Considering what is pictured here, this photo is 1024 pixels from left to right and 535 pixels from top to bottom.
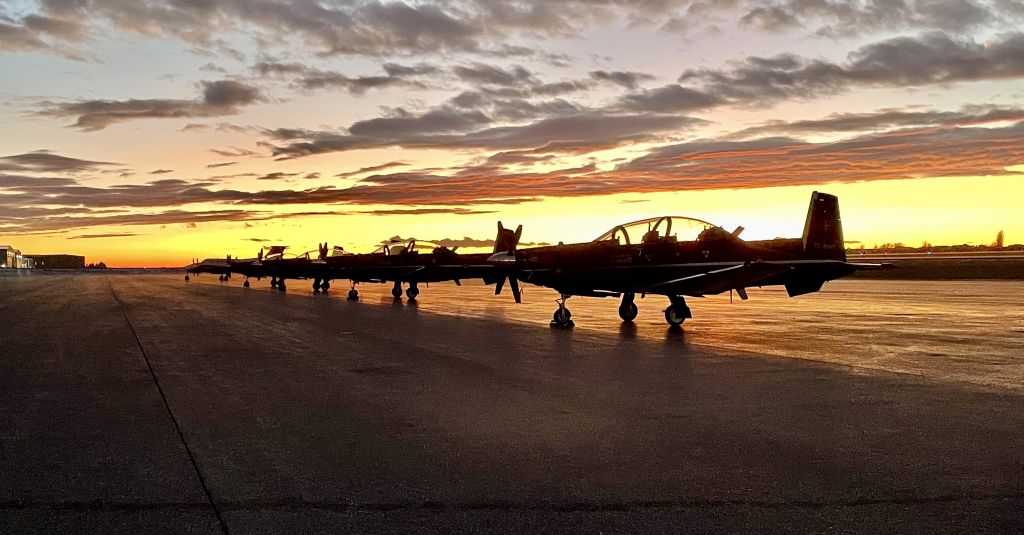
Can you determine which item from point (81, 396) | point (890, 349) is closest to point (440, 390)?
point (81, 396)

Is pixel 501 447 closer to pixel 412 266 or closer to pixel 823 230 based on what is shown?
pixel 823 230

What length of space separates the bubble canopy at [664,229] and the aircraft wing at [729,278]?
964 millimetres

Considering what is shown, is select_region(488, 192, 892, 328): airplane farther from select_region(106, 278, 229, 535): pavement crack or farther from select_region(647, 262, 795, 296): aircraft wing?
select_region(106, 278, 229, 535): pavement crack

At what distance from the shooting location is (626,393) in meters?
9.36

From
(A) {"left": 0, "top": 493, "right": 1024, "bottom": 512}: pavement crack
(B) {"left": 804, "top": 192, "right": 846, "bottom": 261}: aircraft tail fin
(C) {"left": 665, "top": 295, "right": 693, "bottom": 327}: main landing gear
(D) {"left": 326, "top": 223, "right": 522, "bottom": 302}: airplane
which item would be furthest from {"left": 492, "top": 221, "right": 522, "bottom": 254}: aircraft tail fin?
(A) {"left": 0, "top": 493, "right": 1024, "bottom": 512}: pavement crack

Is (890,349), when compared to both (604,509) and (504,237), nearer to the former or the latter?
(604,509)

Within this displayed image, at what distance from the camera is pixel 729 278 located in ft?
60.7

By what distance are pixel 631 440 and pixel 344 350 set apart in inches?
Answer: 331

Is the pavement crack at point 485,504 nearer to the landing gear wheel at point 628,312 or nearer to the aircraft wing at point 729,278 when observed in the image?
the aircraft wing at point 729,278

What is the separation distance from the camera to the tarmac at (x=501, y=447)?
15.8ft

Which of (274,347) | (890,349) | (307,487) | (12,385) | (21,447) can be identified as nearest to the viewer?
(307,487)

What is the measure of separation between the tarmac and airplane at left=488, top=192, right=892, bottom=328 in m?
5.93

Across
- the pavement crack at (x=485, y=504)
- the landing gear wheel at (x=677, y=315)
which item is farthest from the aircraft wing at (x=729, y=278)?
the pavement crack at (x=485, y=504)

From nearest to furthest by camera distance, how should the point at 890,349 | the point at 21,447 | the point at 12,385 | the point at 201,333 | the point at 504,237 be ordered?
the point at 21,447 → the point at 12,385 → the point at 890,349 → the point at 201,333 → the point at 504,237
